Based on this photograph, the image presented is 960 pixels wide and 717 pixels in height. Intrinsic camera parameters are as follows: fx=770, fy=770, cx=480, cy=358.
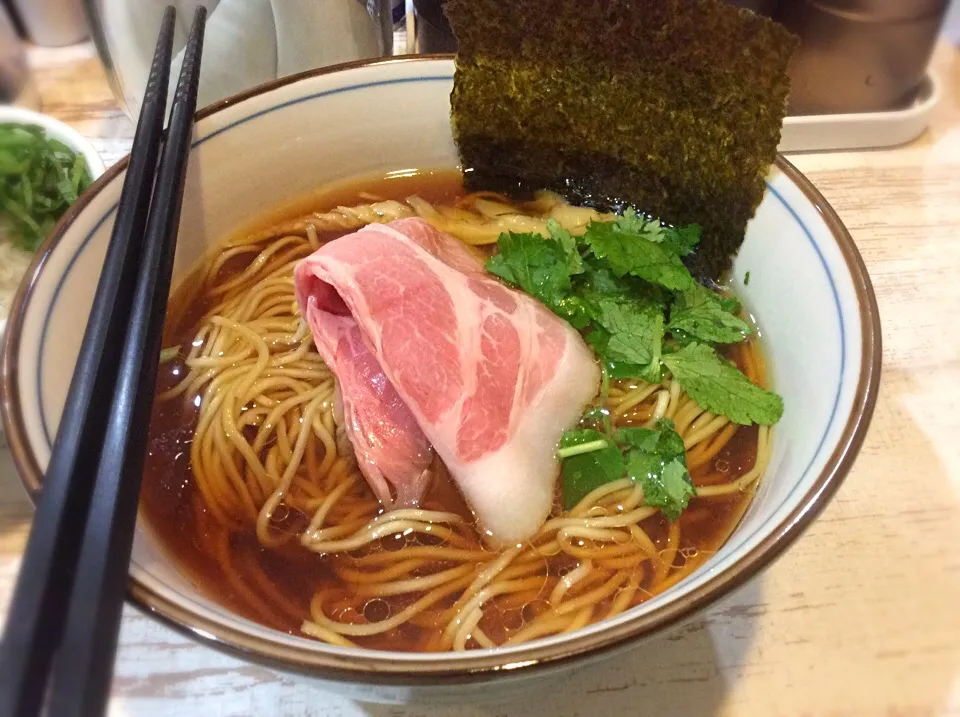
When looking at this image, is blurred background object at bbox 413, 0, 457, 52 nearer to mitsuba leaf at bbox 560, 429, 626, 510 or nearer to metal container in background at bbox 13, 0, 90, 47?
metal container in background at bbox 13, 0, 90, 47

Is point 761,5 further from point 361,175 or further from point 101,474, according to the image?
point 101,474

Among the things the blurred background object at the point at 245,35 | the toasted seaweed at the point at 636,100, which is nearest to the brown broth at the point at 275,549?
the toasted seaweed at the point at 636,100

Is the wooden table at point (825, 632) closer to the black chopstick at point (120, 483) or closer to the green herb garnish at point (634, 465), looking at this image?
the green herb garnish at point (634, 465)

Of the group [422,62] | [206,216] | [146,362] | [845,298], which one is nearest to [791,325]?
[845,298]

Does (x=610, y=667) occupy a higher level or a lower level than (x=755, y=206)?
lower

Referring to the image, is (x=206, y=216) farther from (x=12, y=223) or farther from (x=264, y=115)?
(x=12, y=223)

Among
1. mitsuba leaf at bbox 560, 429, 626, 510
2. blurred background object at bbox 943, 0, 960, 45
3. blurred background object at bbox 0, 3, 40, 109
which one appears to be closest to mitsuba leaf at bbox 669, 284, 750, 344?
mitsuba leaf at bbox 560, 429, 626, 510
